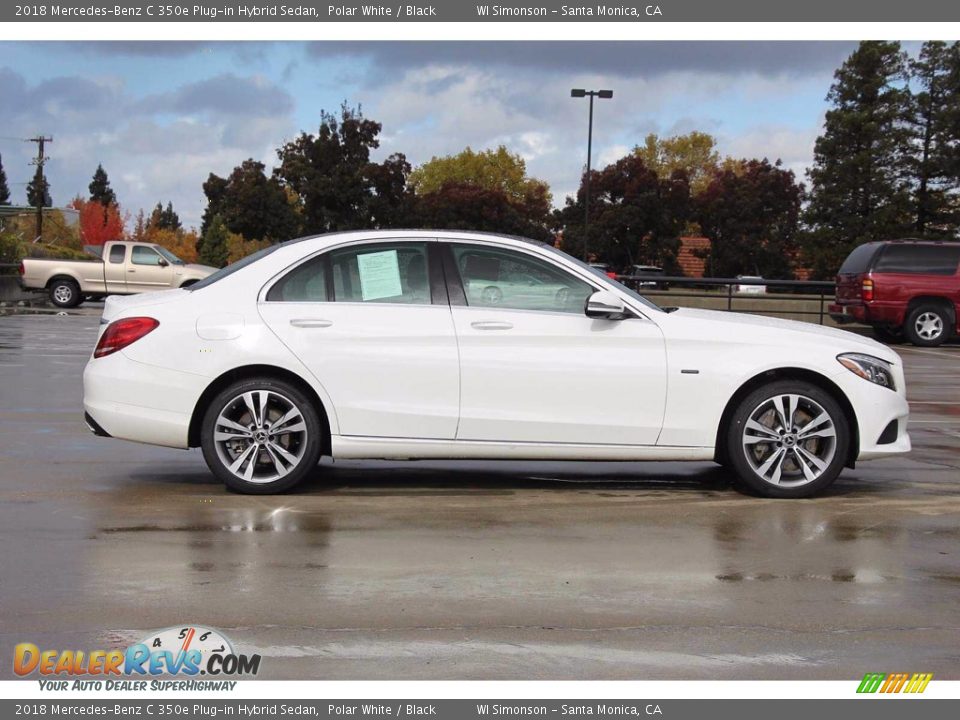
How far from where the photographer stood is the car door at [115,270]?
112ft

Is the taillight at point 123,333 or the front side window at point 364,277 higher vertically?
the front side window at point 364,277

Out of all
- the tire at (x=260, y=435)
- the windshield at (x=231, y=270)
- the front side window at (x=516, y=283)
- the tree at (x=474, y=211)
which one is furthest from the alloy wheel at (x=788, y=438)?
the tree at (x=474, y=211)

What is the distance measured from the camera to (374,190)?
6306 centimetres

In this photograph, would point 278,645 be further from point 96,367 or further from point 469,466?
point 469,466

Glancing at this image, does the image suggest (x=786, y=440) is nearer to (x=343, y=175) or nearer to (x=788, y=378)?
(x=788, y=378)

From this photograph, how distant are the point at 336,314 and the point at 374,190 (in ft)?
183

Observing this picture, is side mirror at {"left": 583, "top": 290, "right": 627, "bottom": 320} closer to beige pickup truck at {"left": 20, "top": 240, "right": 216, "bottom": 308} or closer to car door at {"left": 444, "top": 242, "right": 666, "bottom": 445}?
car door at {"left": 444, "top": 242, "right": 666, "bottom": 445}

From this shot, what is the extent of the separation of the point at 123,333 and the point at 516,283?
8.02 ft

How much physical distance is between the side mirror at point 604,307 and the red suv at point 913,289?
1759 cm

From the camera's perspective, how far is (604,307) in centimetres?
780

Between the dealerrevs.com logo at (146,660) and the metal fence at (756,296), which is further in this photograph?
the metal fence at (756,296)

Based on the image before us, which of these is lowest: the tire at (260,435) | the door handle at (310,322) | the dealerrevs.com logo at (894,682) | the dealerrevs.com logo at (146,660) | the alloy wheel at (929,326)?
the dealerrevs.com logo at (146,660)

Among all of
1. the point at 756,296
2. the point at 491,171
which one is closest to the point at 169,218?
the point at 491,171

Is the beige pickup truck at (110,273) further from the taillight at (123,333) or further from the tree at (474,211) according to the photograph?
the tree at (474,211)
